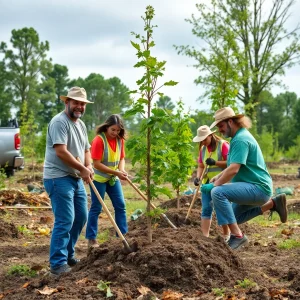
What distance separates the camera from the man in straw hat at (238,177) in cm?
725

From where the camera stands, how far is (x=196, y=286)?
5707 millimetres

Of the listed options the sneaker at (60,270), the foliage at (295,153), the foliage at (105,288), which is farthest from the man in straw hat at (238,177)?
the foliage at (295,153)

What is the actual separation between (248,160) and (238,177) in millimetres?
274

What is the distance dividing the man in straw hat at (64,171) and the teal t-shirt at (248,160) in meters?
1.84

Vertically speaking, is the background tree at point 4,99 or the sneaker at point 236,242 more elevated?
the background tree at point 4,99

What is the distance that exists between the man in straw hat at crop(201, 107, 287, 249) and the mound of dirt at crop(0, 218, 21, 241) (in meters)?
3.54

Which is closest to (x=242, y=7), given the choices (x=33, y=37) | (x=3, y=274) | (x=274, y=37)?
(x=274, y=37)

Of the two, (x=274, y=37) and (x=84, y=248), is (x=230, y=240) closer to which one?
(x=84, y=248)

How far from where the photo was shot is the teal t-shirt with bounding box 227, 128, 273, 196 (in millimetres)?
7207

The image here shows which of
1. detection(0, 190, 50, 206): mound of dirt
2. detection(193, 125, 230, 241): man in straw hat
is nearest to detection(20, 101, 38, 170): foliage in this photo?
detection(0, 190, 50, 206): mound of dirt

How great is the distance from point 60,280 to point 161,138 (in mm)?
1914

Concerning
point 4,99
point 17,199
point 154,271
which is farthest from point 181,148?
point 4,99

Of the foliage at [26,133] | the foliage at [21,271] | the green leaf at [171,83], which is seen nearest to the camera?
the green leaf at [171,83]

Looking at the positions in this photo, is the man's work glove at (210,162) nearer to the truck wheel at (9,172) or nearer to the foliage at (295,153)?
the truck wheel at (9,172)
